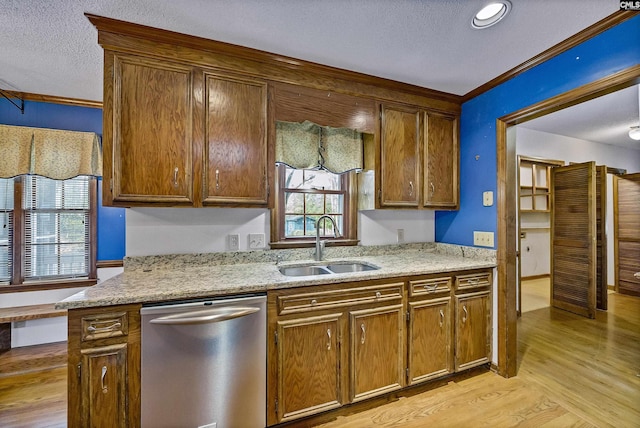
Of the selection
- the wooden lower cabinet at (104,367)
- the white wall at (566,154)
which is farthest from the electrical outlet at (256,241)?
the white wall at (566,154)

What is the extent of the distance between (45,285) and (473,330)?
4.14 metres

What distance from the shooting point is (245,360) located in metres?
1.52

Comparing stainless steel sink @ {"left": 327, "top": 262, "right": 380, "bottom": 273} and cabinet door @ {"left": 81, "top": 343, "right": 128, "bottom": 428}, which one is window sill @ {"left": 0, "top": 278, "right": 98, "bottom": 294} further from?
stainless steel sink @ {"left": 327, "top": 262, "right": 380, "bottom": 273}

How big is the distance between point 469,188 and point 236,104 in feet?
7.21

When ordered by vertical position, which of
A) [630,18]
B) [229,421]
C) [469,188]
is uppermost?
[630,18]

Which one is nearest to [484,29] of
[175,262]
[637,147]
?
[175,262]

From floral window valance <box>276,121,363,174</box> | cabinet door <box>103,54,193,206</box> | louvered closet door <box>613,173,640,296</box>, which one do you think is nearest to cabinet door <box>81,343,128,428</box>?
cabinet door <box>103,54,193,206</box>

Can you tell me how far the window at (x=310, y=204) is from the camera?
93.2 inches

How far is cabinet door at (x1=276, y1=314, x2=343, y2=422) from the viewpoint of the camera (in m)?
1.60

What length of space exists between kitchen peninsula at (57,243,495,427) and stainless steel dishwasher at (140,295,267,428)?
2.1 inches

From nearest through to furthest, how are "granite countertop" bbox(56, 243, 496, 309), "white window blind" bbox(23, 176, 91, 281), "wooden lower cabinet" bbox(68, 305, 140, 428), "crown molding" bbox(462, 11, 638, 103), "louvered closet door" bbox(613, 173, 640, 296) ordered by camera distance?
"wooden lower cabinet" bbox(68, 305, 140, 428) → "granite countertop" bbox(56, 243, 496, 309) → "crown molding" bbox(462, 11, 638, 103) → "white window blind" bbox(23, 176, 91, 281) → "louvered closet door" bbox(613, 173, 640, 296)

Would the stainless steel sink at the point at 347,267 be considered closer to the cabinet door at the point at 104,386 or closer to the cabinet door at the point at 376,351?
the cabinet door at the point at 376,351

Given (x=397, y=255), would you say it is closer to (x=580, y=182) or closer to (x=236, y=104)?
(x=236, y=104)

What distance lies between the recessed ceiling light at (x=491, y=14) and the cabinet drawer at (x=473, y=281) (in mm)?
1730
